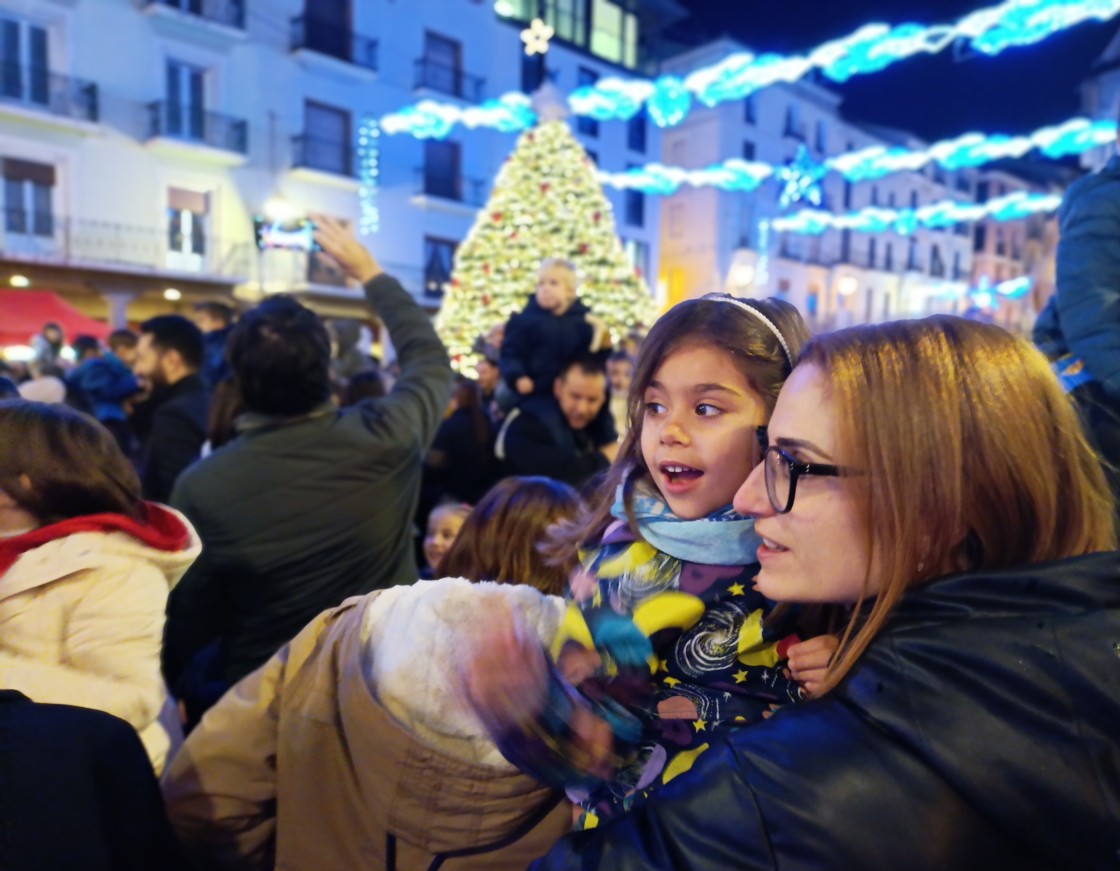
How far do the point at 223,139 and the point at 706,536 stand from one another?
18.4 metres

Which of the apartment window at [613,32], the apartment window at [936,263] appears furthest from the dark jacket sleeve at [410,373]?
the apartment window at [936,263]

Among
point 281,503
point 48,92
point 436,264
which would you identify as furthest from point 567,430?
point 436,264

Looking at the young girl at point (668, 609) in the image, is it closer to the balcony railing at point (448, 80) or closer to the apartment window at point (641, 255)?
the balcony railing at point (448, 80)

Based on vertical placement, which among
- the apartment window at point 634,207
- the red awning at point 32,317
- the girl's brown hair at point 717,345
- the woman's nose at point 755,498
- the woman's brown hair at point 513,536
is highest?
the apartment window at point 634,207

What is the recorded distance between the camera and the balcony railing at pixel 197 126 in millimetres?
15555

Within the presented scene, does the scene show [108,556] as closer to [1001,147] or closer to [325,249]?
[325,249]

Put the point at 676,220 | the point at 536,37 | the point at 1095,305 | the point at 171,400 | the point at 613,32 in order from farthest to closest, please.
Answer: the point at 676,220
the point at 613,32
the point at 536,37
the point at 171,400
the point at 1095,305

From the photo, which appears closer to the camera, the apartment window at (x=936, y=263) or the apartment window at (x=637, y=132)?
the apartment window at (x=637, y=132)

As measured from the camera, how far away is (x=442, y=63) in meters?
20.0

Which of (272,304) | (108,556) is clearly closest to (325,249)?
(272,304)

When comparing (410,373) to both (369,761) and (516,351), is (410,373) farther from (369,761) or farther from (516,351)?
(516,351)

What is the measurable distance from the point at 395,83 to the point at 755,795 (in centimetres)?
2121

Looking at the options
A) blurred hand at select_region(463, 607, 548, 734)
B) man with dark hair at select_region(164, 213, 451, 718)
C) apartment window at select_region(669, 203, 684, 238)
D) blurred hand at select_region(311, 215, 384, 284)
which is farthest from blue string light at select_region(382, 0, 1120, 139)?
apartment window at select_region(669, 203, 684, 238)

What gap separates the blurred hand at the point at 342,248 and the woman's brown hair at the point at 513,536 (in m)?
1.06
